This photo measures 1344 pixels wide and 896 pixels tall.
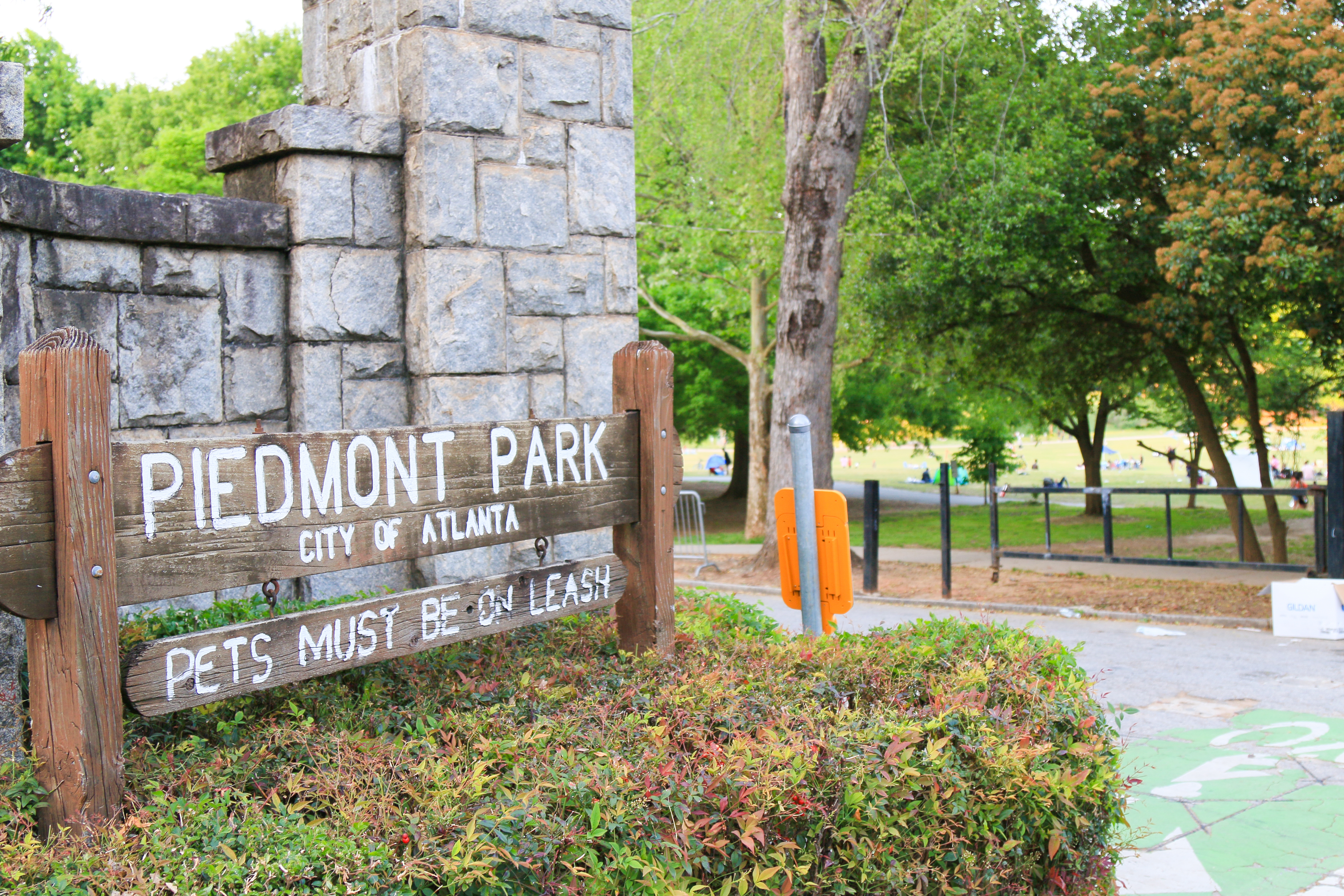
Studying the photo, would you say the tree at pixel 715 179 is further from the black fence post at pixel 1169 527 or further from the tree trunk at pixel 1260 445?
the black fence post at pixel 1169 527

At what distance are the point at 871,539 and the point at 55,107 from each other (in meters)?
31.2

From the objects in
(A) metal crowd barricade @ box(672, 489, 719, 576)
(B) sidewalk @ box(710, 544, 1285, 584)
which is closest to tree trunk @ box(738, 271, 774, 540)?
(A) metal crowd barricade @ box(672, 489, 719, 576)

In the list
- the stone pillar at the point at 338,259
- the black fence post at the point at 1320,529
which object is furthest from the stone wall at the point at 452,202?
the black fence post at the point at 1320,529

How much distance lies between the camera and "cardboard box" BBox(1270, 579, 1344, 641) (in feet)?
32.0

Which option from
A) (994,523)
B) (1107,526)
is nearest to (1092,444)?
(994,523)

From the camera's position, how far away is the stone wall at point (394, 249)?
394cm

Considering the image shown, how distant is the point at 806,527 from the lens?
480cm

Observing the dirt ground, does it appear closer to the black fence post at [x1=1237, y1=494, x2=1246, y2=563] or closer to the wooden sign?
the black fence post at [x1=1237, y1=494, x2=1246, y2=563]

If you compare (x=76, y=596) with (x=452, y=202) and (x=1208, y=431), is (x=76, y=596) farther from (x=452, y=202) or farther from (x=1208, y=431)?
(x=1208, y=431)

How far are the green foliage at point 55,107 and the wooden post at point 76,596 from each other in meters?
34.2

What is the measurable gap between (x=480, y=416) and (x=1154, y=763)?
408cm

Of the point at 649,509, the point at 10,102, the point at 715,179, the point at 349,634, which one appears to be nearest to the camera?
the point at 349,634

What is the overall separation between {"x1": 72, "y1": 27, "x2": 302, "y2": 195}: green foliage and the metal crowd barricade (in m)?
14.1

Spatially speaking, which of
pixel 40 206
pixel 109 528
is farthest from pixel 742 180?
pixel 109 528
